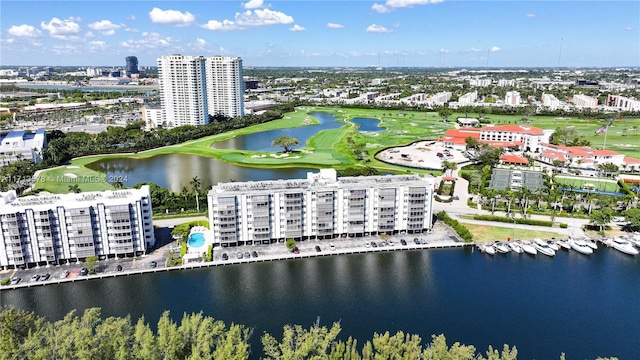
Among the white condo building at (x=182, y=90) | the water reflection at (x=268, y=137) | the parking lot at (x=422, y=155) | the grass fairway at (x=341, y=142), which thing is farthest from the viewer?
the white condo building at (x=182, y=90)

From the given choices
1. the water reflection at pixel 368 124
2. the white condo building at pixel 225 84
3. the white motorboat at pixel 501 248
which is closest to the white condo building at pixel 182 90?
the white condo building at pixel 225 84

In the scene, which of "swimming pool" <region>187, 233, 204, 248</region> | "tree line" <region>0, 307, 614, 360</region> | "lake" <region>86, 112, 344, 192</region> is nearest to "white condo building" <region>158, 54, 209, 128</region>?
"lake" <region>86, 112, 344, 192</region>

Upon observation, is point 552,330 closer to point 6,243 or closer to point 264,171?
point 6,243

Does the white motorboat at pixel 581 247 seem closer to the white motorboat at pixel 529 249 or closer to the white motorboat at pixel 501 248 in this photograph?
the white motorboat at pixel 529 249

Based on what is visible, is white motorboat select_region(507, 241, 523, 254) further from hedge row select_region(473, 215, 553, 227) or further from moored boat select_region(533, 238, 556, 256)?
hedge row select_region(473, 215, 553, 227)

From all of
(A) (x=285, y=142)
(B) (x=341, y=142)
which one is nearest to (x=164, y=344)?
(A) (x=285, y=142)

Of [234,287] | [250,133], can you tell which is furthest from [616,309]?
[250,133]
